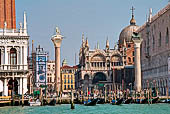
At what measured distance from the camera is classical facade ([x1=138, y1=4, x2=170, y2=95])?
6462 centimetres

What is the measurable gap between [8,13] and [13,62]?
25.0 ft

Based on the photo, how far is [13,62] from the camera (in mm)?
47312

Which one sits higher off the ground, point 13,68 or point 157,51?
point 157,51

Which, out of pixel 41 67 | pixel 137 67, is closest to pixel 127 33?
pixel 137 67

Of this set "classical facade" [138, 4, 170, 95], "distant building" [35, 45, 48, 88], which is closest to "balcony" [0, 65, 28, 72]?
"distant building" [35, 45, 48, 88]

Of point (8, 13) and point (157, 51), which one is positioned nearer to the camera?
point (8, 13)

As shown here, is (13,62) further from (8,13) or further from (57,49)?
(57,49)

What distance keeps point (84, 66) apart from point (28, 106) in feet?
152

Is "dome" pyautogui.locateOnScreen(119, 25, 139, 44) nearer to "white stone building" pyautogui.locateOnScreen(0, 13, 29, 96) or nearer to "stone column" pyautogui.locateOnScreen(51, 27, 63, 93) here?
"stone column" pyautogui.locateOnScreen(51, 27, 63, 93)

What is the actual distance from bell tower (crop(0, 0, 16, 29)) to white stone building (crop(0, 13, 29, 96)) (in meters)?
4.29

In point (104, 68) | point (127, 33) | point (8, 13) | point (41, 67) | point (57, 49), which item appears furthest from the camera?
point (127, 33)

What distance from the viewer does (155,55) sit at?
71.1 metres

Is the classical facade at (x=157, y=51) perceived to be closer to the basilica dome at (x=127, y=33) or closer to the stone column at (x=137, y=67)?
the stone column at (x=137, y=67)

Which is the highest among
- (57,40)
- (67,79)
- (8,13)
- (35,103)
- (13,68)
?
(8,13)
